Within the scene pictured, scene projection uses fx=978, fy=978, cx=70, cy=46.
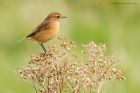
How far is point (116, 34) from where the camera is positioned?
494 inches

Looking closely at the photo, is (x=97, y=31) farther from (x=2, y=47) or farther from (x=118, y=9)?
(x=118, y=9)

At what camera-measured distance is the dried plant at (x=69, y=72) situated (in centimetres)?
588

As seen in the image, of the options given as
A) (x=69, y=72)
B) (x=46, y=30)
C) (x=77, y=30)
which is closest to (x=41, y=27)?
(x=46, y=30)

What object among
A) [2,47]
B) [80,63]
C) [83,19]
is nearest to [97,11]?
[83,19]

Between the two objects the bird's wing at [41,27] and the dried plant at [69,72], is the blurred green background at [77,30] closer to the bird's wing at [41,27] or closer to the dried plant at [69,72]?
the bird's wing at [41,27]

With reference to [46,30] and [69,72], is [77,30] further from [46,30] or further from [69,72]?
[69,72]

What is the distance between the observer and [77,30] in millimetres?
12445

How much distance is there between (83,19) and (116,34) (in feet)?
2.08

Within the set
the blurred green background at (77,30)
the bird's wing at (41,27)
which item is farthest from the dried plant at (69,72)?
the blurred green background at (77,30)

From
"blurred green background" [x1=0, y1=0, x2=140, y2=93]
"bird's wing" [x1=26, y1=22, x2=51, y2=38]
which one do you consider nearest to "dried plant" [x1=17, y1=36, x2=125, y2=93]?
"bird's wing" [x1=26, y1=22, x2=51, y2=38]

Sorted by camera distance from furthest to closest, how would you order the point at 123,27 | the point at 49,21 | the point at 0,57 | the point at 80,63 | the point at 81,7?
the point at 81,7 → the point at 123,27 → the point at 0,57 → the point at 49,21 → the point at 80,63

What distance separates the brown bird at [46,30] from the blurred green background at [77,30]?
1.96m

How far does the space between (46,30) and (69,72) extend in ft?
5.39

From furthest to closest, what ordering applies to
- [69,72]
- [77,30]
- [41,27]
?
[77,30] → [41,27] → [69,72]
